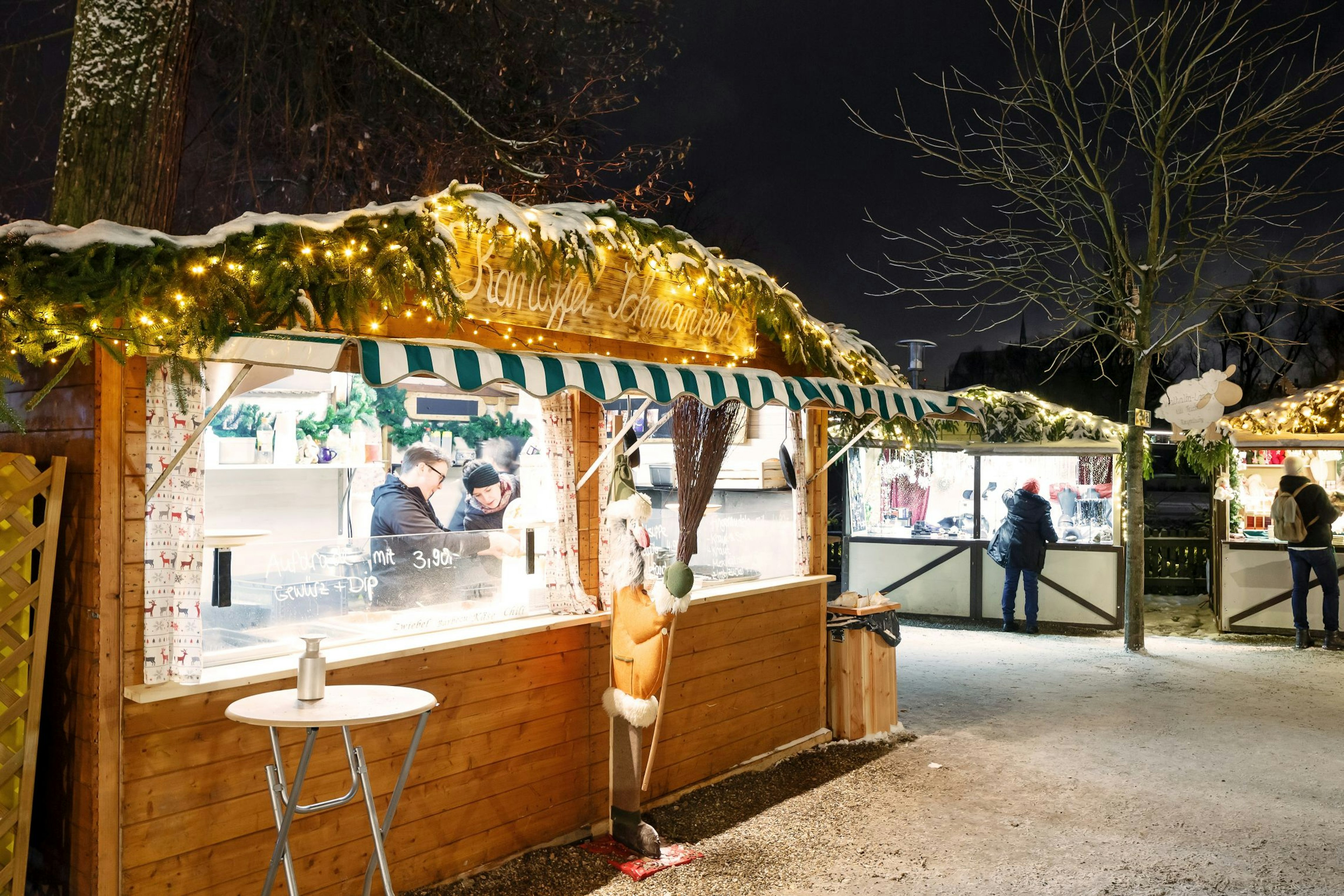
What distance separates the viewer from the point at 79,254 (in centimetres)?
335

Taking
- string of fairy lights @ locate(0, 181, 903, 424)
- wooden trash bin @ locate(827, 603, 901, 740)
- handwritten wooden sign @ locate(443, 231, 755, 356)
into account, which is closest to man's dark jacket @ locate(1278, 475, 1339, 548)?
wooden trash bin @ locate(827, 603, 901, 740)

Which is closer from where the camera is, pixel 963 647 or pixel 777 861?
pixel 777 861

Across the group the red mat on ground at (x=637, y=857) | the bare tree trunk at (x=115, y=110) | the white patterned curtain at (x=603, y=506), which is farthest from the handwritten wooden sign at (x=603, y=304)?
the red mat on ground at (x=637, y=857)

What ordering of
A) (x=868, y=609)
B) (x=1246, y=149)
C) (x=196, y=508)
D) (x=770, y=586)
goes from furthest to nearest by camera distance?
(x=1246, y=149)
(x=868, y=609)
(x=770, y=586)
(x=196, y=508)

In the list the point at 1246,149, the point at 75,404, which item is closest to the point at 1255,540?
the point at 1246,149

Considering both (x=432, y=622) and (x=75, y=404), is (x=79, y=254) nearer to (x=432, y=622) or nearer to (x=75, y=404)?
(x=75, y=404)

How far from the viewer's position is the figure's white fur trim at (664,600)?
4715 mm

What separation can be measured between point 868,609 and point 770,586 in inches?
35.9

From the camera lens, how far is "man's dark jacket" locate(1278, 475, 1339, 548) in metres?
10.2

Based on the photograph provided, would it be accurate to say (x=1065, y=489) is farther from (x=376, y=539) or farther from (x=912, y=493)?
(x=376, y=539)

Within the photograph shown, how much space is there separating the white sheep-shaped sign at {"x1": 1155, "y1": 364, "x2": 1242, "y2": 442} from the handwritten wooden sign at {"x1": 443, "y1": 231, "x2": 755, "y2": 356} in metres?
6.08

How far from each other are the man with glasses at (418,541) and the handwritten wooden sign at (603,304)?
89 cm

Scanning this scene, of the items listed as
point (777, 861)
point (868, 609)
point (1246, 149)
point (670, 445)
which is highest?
point (1246, 149)

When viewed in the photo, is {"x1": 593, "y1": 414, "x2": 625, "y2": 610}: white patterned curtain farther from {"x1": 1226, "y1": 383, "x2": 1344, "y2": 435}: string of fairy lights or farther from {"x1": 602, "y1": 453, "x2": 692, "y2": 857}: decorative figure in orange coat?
{"x1": 1226, "y1": 383, "x2": 1344, "y2": 435}: string of fairy lights
